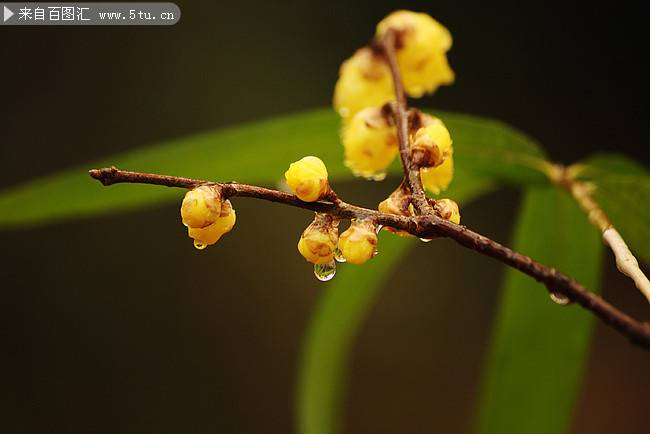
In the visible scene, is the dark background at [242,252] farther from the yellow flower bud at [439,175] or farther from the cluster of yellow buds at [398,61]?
the yellow flower bud at [439,175]

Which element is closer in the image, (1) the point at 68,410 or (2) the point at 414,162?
(2) the point at 414,162

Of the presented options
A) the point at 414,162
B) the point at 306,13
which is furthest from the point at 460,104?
the point at 414,162

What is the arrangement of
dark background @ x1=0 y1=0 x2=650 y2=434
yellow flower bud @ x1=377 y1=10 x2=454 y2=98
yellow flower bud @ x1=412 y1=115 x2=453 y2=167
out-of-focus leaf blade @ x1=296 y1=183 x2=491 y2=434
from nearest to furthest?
yellow flower bud @ x1=412 y1=115 x2=453 y2=167 → yellow flower bud @ x1=377 y1=10 x2=454 y2=98 → out-of-focus leaf blade @ x1=296 y1=183 x2=491 y2=434 → dark background @ x1=0 y1=0 x2=650 y2=434

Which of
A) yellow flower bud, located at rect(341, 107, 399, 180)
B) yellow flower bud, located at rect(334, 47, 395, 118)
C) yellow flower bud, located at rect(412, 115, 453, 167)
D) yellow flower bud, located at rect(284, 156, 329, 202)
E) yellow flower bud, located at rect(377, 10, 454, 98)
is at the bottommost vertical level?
yellow flower bud, located at rect(284, 156, 329, 202)

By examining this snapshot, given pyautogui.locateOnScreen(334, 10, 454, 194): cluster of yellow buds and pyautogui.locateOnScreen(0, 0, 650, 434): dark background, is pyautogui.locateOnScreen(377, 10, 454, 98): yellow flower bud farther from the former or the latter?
pyautogui.locateOnScreen(0, 0, 650, 434): dark background

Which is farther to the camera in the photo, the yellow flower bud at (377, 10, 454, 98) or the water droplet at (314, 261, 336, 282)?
the yellow flower bud at (377, 10, 454, 98)

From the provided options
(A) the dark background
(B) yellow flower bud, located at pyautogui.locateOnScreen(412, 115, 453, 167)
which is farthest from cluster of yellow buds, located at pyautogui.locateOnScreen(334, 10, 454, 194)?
(A) the dark background

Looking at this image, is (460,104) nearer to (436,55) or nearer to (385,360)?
(385,360)
